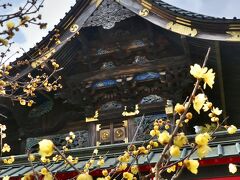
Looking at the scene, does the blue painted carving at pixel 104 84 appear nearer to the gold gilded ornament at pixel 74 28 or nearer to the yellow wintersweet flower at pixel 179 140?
the gold gilded ornament at pixel 74 28

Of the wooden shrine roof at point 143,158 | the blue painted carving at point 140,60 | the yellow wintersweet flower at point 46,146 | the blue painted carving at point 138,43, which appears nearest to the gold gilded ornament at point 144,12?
the blue painted carving at point 138,43

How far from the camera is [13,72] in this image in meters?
8.78

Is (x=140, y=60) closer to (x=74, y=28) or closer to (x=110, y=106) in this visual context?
(x=110, y=106)

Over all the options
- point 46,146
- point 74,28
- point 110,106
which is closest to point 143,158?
point 110,106

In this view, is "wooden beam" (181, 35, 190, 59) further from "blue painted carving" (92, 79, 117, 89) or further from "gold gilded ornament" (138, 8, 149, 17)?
"blue painted carving" (92, 79, 117, 89)

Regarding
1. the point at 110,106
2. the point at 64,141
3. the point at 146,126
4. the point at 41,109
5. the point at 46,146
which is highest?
the point at 41,109

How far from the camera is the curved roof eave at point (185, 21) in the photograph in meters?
7.40

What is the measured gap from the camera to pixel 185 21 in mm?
7844

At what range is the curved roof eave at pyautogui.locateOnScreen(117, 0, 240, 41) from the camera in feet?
24.3

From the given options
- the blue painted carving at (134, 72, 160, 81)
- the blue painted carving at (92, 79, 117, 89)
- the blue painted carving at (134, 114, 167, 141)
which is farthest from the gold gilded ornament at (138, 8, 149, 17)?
the blue painted carving at (134, 114, 167, 141)

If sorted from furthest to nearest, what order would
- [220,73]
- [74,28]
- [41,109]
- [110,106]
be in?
1. [41,109]
2. [110,106]
3. [74,28]
4. [220,73]

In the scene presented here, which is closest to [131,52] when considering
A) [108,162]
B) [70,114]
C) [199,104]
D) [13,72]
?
[70,114]

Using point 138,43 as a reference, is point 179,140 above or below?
below

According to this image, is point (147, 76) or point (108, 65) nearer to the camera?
point (147, 76)
